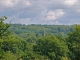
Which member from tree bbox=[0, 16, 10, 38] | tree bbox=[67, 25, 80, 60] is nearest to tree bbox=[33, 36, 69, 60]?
tree bbox=[67, 25, 80, 60]

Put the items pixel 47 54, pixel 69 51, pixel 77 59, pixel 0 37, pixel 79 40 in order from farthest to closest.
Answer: pixel 47 54 → pixel 69 51 → pixel 79 40 → pixel 77 59 → pixel 0 37

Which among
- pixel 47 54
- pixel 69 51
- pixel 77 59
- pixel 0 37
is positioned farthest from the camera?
pixel 47 54

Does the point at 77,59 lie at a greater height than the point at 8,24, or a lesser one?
lesser

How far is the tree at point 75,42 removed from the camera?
Result: 7330 cm

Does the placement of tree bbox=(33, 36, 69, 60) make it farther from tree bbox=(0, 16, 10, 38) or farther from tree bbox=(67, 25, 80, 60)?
tree bbox=(0, 16, 10, 38)

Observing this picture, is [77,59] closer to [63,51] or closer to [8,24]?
[63,51]

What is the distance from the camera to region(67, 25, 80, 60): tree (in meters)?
73.3

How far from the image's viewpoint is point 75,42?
254 feet

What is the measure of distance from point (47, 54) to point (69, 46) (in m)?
8.48

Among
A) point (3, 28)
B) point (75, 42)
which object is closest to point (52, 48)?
point (75, 42)

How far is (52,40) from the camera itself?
91.0 metres

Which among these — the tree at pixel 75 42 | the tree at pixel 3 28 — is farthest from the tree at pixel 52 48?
the tree at pixel 3 28

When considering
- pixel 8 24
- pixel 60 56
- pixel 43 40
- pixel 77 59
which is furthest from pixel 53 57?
pixel 8 24

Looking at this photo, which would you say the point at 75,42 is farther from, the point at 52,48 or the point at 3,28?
the point at 3,28
